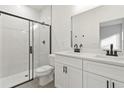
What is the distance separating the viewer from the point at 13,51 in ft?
8.14

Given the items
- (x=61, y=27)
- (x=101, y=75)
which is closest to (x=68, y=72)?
(x=101, y=75)

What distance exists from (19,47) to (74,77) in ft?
6.14

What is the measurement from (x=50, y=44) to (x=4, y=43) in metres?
1.34

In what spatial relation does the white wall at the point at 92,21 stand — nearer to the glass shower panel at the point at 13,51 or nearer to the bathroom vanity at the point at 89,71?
the bathroom vanity at the point at 89,71

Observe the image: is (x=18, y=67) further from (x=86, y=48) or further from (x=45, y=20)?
(x=86, y=48)

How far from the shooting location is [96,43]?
185cm

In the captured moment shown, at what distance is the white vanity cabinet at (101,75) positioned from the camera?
1.06 metres

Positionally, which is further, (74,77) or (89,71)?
(74,77)

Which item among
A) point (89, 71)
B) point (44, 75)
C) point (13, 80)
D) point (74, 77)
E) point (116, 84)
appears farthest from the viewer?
point (13, 80)

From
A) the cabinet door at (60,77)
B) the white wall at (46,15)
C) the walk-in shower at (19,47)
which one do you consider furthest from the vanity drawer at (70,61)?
the white wall at (46,15)

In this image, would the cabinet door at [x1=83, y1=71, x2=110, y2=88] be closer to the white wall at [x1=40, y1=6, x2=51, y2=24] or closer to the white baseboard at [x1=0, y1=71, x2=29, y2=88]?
the white baseboard at [x1=0, y1=71, x2=29, y2=88]

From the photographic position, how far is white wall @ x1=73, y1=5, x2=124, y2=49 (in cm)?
161

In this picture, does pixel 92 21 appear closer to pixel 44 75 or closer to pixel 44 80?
pixel 44 75

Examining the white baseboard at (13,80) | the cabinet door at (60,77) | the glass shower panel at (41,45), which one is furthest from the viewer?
the glass shower panel at (41,45)
